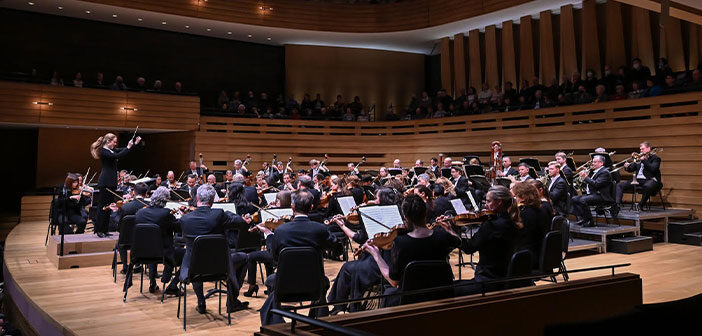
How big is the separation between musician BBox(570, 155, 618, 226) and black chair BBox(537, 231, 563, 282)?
4367 millimetres

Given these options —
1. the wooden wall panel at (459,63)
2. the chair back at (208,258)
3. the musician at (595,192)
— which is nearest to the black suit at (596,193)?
the musician at (595,192)

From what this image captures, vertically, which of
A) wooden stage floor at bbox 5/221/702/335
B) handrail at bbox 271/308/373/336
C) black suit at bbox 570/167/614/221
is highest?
black suit at bbox 570/167/614/221

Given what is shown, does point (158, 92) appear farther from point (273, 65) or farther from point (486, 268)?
point (486, 268)

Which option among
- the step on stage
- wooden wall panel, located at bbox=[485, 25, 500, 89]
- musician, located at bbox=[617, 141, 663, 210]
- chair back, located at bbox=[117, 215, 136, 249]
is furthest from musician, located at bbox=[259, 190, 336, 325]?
wooden wall panel, located at bbox=[485, 25, 500, 89]

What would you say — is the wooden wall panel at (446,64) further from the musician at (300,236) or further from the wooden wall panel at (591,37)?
the musician at (300,236)

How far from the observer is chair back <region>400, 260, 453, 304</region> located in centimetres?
338

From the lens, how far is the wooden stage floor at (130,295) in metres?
4.64

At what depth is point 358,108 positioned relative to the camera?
18.4 m

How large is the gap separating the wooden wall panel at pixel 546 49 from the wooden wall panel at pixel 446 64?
360 cm

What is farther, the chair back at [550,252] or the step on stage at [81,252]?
the step on stage at [81,252]

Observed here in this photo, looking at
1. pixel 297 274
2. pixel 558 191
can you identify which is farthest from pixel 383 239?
pixel 558 191

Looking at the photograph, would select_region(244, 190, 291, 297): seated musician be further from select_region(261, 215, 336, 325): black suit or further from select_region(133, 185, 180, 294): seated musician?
select_region(261, 215, 336, 325): black suit

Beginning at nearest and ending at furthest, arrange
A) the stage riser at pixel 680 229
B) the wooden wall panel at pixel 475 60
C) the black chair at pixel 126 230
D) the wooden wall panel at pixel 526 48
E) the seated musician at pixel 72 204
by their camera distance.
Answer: the black chair at pixel 126 230 < the seated musician at pixel 72 204 < the stage riser at pixel 680 229 < the wooden wall panel at pixel 526 48 < the wooden wall panel at pixel 475 60

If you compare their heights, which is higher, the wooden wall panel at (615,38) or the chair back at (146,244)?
the wooden wall panel at (615,38)
